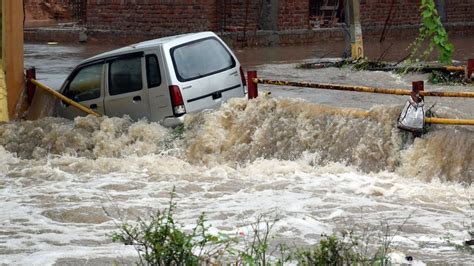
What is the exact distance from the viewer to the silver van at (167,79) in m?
15.0

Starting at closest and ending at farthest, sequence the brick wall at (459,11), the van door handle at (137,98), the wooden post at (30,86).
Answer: the van door handle at (137,98) < the wooden post at (30,86) < the brick wall at (459,11)

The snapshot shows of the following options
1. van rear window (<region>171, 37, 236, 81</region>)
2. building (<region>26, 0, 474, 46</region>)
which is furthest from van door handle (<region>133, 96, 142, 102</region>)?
building (<region>26, 0, 474, 46</region>)

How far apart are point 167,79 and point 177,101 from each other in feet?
1.11

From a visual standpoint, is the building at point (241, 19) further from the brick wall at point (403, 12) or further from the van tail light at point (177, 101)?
the van tail light at point (177, 101)

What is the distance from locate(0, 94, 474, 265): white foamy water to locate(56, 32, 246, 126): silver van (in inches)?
8.8

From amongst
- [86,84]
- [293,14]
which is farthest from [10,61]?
[293,14]

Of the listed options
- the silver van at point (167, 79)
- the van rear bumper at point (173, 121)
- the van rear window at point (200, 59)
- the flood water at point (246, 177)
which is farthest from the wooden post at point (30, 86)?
the van rear window at point (200, 59)

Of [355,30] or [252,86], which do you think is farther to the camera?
[355,30]

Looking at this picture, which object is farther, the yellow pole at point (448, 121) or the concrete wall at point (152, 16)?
the concrete wall at point (152, 16)

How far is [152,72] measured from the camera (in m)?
15.2

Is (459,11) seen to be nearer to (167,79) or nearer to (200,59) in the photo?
(200,59)

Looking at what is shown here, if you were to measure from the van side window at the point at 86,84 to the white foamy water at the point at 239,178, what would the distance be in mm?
432

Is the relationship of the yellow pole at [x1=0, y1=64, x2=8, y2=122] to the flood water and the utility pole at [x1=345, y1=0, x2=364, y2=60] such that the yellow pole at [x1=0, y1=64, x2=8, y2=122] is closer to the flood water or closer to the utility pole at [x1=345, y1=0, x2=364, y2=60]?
the flood water

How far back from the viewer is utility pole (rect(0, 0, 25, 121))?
681 inches
